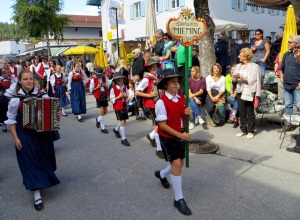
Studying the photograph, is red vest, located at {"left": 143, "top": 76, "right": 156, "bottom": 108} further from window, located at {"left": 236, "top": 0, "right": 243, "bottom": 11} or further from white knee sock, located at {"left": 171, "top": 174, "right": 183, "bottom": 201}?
window, located at {"left": 236, "top": 0, "right": 243, "bottom": 11}

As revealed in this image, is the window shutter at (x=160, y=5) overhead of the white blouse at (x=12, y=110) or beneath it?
overhead

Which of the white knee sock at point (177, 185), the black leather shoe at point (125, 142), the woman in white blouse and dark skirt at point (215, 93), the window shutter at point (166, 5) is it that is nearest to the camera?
the white knee sock at point (177, 185)

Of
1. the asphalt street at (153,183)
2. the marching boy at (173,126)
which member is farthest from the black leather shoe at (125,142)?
the marching boy at (173,126)

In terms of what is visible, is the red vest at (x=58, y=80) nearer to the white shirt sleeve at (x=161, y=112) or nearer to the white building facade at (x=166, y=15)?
the white shirt sleeve at (x=161, y=112)

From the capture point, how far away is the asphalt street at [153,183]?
3.82 metres

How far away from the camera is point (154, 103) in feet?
20.3

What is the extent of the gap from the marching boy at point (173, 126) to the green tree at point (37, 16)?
26069 mm

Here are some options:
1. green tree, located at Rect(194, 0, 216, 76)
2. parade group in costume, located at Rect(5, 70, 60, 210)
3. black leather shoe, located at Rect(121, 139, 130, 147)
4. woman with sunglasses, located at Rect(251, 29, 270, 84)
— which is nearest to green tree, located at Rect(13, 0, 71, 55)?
green tree, located at Rect(194, 0, 216, 76)

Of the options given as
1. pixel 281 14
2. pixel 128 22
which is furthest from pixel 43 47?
pixel 281 14

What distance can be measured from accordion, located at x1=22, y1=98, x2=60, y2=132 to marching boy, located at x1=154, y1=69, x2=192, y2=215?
1.35 metres

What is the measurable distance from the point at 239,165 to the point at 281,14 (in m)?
28.5

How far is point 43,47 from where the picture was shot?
43531 millimetres

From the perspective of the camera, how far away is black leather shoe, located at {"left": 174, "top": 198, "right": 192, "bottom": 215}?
369 cm

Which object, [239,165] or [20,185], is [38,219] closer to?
[20,185]
